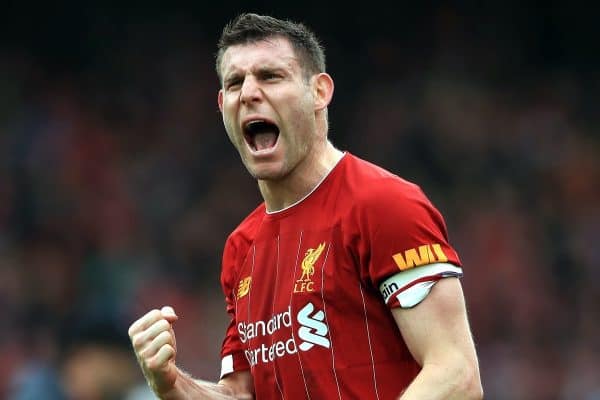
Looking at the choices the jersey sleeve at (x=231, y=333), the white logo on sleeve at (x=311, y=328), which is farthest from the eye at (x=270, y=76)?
the white logo on sleeve at (x=311, y=328)

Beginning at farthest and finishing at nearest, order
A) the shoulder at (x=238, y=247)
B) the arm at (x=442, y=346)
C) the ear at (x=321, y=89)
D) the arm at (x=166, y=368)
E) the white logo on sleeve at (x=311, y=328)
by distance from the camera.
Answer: the shoulder at (x=238, y=247) < the ear at (x=321, y=89) < the arm at (x=166, y=368) < the white logo on sleeve at (x=311, y=328) < the arm at (x=442, y=346)

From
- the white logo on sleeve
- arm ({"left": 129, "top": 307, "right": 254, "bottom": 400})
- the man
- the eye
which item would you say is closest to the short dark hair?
the man

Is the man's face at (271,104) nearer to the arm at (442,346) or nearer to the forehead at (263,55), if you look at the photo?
the forehead at (263,55)

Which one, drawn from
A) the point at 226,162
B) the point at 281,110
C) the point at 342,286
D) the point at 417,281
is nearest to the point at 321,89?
Answer: the point at 281,110

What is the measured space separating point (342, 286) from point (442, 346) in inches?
16.0

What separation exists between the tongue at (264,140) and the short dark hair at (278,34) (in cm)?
25

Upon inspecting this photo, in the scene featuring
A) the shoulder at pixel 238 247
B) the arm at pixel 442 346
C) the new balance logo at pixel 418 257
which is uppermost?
the shoulder at pixel 238 247

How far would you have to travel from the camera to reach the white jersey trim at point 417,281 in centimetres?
362

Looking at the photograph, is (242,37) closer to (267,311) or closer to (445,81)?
(267,311)

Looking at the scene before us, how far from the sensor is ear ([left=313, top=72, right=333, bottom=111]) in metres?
4.20

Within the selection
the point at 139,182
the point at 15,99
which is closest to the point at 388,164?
the point at 139,182

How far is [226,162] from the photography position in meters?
10.8

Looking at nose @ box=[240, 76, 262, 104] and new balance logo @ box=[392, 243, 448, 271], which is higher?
nose @ box=[240, 76, 262, 104]

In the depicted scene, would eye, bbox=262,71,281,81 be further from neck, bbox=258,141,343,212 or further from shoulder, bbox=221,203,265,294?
shoulder, bbox=221,203,265,294
